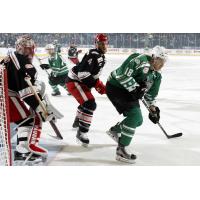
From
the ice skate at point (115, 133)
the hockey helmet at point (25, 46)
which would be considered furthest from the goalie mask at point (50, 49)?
the hockey helmet at point (25, 46)

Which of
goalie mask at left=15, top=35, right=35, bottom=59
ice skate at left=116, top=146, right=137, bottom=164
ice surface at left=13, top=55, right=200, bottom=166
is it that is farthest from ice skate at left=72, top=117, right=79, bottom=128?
goalie mask at left=15, top=35, right=35, bottom=59

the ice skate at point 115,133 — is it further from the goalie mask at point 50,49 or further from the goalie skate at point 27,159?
the goalie mask at point 50,49

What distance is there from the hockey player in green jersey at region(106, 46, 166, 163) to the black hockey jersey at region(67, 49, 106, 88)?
0.14 m

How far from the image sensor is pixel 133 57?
2.33 m

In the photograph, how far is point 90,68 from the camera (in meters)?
2.64

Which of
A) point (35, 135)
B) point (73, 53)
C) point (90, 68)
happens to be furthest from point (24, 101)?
point (73, 53)

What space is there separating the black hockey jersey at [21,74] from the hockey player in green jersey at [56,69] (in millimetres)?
1556

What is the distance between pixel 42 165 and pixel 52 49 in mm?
1756

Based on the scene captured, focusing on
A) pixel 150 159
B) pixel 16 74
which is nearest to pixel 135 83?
pixel 150 159

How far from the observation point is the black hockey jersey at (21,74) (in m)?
2.19

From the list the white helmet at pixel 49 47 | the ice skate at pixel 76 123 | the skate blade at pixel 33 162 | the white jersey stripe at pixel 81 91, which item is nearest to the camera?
the skate blade at pixel 33 162

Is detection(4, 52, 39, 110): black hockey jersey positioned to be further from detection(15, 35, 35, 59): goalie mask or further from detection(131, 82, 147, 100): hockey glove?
detection(131, 82, 147, 100): hockey glove

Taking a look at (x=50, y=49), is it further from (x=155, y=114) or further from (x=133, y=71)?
(x=133, y=71)
